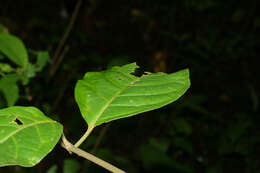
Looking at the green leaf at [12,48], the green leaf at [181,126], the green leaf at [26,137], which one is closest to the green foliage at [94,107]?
the green leaf at [26,137]

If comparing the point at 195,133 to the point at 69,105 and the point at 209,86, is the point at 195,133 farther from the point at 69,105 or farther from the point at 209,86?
the point at 69,105

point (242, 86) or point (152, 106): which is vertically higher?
point (152, 106)

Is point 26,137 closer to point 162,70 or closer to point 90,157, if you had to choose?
point 90,157

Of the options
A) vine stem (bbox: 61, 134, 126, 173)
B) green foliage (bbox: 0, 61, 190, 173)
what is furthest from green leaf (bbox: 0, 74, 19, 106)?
vine stem (bbox: 61, 134, 126, 173)

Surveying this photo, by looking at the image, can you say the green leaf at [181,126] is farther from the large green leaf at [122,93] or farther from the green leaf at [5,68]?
the large green leaf at [122,93]

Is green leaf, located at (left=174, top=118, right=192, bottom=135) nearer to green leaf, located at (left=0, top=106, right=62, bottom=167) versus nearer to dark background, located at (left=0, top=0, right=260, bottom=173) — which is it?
dark background, located at (left=0, top=0, right=260, bottom=173)

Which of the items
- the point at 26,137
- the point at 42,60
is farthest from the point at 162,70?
the point at 26,137

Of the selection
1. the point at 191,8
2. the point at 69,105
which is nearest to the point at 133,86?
the point at 69,105

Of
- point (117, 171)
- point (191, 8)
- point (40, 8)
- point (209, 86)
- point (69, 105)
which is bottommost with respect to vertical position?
point (209, 86)
